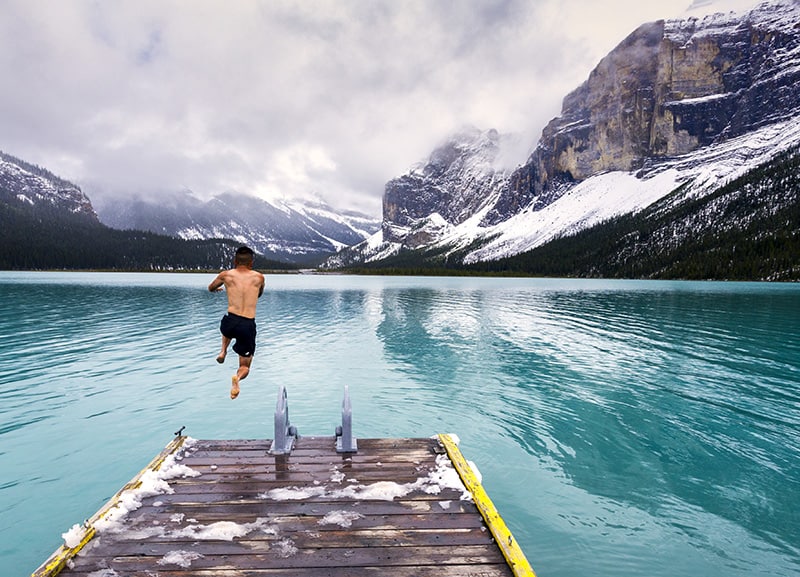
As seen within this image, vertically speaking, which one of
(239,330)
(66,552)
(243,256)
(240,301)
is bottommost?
(66,552)

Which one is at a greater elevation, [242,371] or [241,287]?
[241,287]

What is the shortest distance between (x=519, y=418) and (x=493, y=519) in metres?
11.1

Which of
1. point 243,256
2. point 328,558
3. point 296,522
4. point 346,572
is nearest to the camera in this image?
point 346,572

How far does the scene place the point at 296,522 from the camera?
6.61m

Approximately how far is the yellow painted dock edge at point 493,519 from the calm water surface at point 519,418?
2523mm

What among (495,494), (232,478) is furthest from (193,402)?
(495,494)

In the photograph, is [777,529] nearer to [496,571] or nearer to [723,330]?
[496,571]

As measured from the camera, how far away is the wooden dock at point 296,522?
5602mm

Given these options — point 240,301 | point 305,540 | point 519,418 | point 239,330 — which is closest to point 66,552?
point 305,540

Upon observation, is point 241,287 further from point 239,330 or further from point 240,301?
point 239,330

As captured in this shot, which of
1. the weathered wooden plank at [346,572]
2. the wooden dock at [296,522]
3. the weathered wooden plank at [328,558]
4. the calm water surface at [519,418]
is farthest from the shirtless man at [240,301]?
the calm water surface at [519,418]

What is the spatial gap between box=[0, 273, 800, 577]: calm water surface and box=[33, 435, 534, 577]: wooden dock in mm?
3262

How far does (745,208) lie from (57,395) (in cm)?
24462

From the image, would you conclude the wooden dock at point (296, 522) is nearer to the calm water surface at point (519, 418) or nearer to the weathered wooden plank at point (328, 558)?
the weathered wooden plank at point (328, 558)
